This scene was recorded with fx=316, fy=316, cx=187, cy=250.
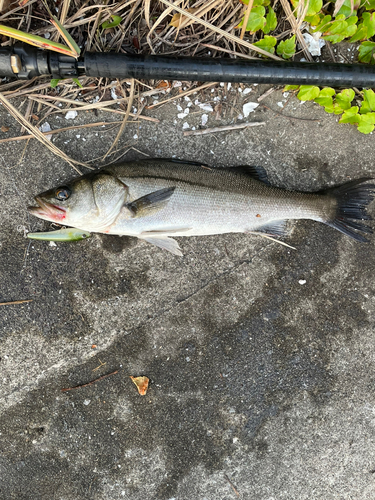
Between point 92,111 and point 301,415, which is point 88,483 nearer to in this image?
point 301,415

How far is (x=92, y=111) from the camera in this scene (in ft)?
10.0

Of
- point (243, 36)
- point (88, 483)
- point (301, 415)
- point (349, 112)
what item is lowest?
point (88, 483)

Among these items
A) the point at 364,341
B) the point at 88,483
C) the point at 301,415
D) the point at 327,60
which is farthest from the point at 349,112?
the point at 88,483

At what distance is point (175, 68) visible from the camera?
8.53 feet

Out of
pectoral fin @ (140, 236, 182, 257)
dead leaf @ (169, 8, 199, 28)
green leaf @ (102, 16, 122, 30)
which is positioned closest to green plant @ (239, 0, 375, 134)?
dead leaf @ (169, 8, 199, 28)

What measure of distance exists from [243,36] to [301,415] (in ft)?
12.2

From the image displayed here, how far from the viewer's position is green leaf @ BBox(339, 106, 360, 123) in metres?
2.97

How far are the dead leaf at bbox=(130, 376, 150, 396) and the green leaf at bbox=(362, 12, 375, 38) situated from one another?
3850 millimetres

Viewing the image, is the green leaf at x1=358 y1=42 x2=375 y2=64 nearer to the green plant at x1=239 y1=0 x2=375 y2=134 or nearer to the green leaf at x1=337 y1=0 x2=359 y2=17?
the green plant at x1=239 y1=0 x2=375 y2=134

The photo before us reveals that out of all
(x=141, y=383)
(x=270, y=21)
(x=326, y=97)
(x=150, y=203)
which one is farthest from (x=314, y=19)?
(x=141, y=383)

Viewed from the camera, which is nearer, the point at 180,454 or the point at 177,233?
the point at 177,233

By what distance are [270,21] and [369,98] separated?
1135mm

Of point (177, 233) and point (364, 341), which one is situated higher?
point (177, 233)

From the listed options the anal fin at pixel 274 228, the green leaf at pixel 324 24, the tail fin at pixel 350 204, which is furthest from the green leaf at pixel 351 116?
the anal fin at pixel 274 228
